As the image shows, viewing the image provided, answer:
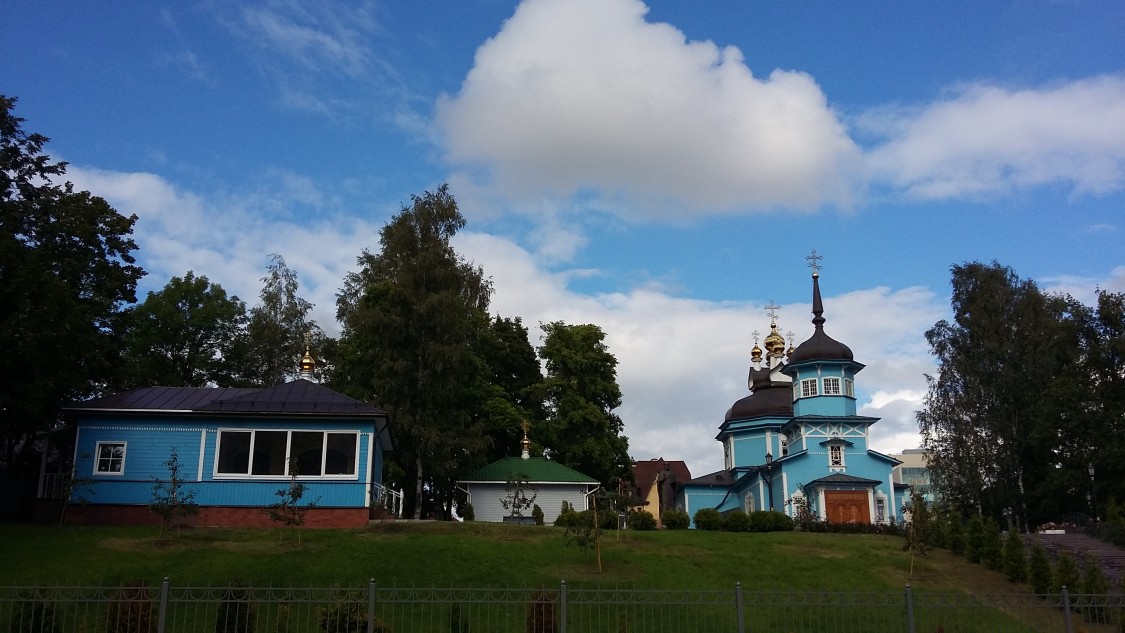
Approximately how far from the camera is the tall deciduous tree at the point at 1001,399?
1609 inches

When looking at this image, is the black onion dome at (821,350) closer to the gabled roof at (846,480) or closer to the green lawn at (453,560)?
the gabled roof at (846,480)

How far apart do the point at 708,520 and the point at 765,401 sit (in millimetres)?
19273

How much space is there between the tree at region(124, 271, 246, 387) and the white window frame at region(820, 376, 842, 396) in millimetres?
28080

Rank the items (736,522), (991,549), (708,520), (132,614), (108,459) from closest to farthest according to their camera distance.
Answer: (132,614)
(991,549)
(108,459)
(736,522)
(708,520)

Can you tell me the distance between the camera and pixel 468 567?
23.3 meters

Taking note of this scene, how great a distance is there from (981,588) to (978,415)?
64.0 feet

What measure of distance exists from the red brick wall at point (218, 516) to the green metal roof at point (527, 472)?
12.1m

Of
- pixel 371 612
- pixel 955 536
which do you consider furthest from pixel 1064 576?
pixel 371 612

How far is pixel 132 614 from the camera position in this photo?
50.3 ft

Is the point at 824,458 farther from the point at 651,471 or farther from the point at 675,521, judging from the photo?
the point at 651,471

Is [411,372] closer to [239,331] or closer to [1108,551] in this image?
[239,331]

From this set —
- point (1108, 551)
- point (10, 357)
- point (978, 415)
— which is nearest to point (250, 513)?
point (10, 357)

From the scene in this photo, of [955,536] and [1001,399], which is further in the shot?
[1001,399]

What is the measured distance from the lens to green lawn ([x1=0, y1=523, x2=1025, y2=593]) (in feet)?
71.9
